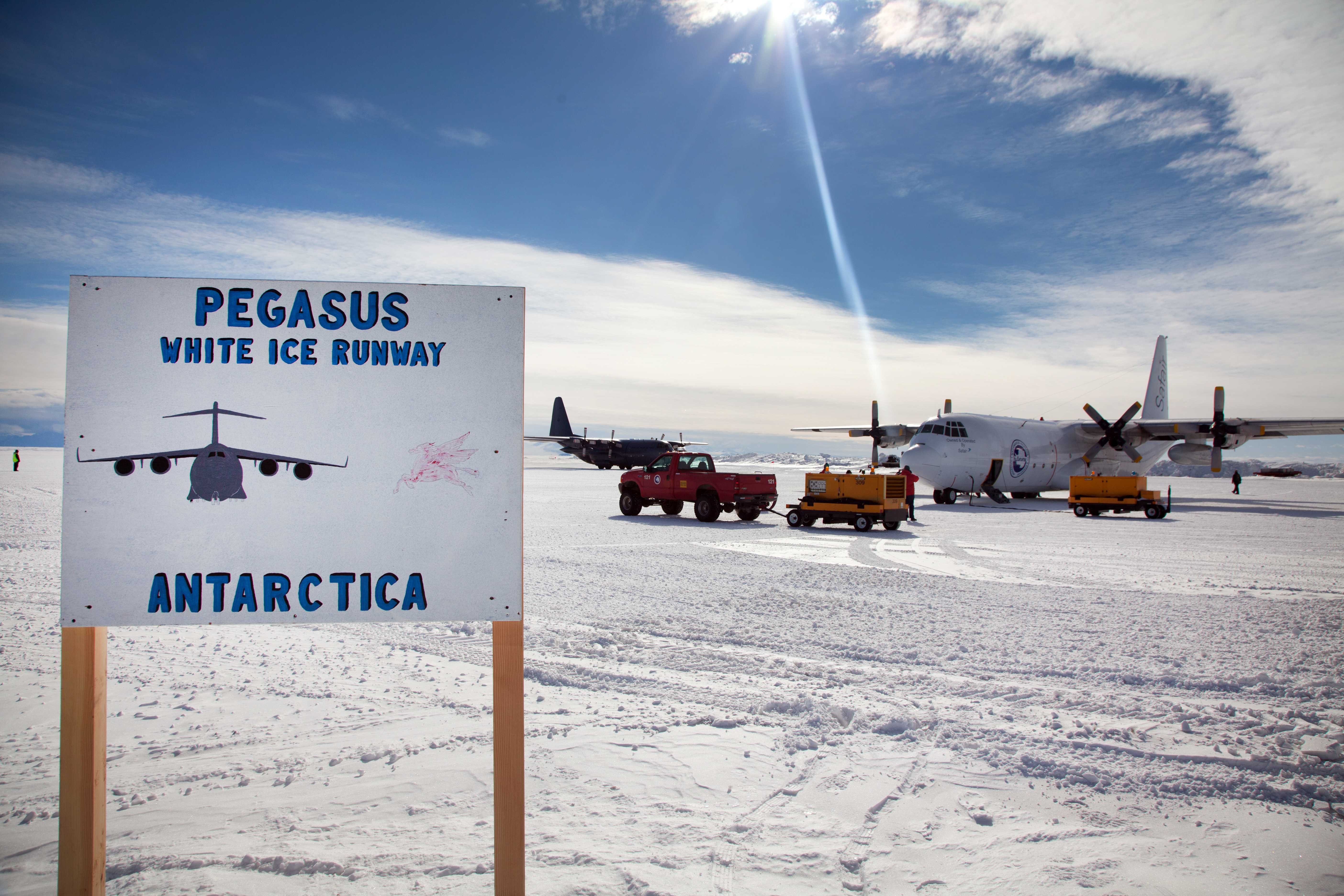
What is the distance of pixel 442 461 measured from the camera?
9.64 ft

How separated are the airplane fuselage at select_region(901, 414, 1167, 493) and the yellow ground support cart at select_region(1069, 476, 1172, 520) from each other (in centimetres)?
332

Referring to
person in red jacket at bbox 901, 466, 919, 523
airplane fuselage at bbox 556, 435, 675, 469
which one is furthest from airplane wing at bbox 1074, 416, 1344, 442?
airplane fuselage at bbox 556, 435, 675, 469

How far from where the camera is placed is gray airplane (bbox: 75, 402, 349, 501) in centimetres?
284

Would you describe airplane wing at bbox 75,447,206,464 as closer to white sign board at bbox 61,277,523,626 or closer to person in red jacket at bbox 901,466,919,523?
white sign board at bbox 61,277,523,626

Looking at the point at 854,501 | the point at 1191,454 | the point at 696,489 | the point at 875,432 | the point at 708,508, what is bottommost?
the point at 708,508

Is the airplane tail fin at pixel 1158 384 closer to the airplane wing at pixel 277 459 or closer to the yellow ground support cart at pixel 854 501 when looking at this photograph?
the yellow ground support cart at pixel 854 501

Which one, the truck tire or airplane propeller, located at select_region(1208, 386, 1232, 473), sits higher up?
airplane propeller, located at select_region(1208, 386, 1232, 473)

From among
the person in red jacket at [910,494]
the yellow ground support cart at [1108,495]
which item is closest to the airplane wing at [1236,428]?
the yellow ground support cart at [1108,495]

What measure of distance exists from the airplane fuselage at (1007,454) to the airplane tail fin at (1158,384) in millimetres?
8409

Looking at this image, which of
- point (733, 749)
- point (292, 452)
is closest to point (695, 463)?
point (733, 749)

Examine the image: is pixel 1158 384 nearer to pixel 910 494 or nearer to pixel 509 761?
pixel 910 494

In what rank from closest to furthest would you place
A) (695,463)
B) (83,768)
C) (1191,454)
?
1. (83,768)
2. (695,463)
3. (1191,454)

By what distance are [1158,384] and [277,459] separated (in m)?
46.3

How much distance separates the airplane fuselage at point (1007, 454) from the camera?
2525cm
